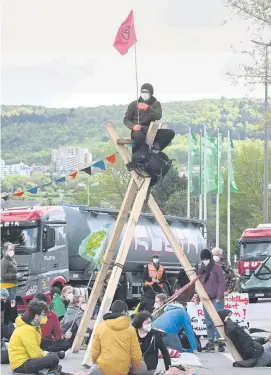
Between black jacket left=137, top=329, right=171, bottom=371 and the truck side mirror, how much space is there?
57.6 feet

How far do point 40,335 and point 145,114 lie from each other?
11.3 feet

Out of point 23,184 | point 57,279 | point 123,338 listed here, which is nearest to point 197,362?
point 123,338

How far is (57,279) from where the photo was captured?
109 ft

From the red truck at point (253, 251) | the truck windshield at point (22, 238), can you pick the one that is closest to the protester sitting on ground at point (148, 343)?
the truck windshield at point (22, 238)

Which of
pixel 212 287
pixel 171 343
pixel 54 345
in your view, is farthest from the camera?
pixel 212 287

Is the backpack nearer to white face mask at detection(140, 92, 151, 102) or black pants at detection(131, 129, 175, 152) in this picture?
black pants at detection(131, 129, 175, 152)

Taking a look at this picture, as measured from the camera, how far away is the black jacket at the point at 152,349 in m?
15.0

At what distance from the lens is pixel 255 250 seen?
45.1 metres

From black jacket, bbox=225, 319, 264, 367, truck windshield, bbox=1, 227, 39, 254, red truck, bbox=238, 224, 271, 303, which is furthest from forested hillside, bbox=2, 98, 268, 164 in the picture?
black jacket, bbox=225, 319, 264, 367

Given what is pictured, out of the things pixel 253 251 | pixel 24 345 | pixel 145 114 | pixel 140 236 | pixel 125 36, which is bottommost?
pixel 253 251

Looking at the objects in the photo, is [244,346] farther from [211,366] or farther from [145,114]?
[145,114]

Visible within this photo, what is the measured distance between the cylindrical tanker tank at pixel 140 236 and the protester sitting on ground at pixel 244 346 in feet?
54.3

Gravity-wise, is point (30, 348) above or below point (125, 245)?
below

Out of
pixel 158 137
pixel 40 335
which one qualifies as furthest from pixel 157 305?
pixel 40 335
